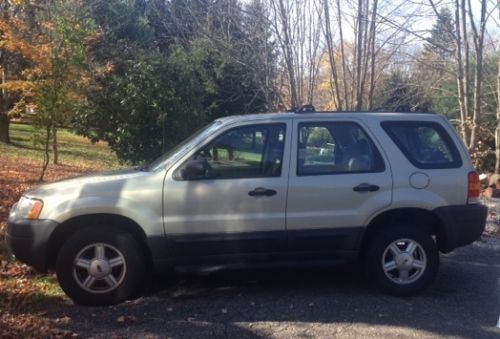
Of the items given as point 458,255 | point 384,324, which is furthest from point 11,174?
point 384,324

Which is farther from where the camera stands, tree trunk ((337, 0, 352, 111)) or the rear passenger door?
tree trunk ((337, 0, 352, 111))

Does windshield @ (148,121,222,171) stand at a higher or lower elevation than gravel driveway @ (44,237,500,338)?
higher

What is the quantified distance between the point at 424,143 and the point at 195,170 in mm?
2292

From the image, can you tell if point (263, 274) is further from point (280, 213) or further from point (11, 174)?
point (11, 174)

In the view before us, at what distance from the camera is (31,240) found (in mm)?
5668

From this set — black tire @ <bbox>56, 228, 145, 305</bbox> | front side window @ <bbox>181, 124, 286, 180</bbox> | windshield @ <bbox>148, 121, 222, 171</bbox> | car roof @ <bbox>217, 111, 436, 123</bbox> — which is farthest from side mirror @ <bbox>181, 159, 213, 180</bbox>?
black tire @ <bbox>56, 228, 145, 305</bbox>

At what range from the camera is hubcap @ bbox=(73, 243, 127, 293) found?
224 inches

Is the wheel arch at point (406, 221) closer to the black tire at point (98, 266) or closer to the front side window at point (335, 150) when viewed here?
the front side window at point (335, 150)

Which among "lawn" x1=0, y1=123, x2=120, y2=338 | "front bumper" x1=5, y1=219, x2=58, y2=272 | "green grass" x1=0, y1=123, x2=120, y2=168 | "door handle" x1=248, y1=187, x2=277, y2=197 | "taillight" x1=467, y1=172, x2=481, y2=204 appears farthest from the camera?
"green grass" x1=0, y1=123, x2=120, y2=168

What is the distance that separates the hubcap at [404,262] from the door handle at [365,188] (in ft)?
1.92

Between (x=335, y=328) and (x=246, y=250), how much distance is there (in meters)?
1.11

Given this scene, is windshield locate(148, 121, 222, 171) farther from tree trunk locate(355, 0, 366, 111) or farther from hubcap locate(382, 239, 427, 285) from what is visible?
tree trunk locate(355, 0, 366, 111)

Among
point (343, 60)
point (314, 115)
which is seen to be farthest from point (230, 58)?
point (314, 115)

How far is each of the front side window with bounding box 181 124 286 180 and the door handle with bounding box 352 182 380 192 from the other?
29.5 inches
